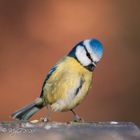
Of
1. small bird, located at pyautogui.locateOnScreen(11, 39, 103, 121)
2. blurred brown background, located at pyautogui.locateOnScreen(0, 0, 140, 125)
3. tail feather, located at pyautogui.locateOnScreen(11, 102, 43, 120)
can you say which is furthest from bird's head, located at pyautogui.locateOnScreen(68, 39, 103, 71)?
blurred brown background, located at pyautogui.locateOnScreen(0, 0, 140, 125)

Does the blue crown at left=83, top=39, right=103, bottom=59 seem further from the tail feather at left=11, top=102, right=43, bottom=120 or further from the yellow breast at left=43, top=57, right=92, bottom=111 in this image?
the tail feather at left=11, top=102, right=43, bottom=120

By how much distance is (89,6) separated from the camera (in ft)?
16.6

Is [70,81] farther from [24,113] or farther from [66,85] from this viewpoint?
[24,113]

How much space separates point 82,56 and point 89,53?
6 cm

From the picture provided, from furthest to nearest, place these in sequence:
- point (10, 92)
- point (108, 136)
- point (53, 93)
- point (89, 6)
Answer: point (89, 6)
point (10, 92)
point (53, 93)
point (108, 136)

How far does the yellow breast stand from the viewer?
1854 mm

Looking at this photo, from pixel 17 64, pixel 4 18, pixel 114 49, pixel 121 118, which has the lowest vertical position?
pixel 121 118

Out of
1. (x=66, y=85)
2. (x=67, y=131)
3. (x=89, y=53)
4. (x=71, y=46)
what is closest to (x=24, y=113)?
(x=66, y=85)

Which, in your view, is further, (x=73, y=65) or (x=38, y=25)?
(x=38, y=25)

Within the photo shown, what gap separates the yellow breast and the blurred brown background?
2736mm

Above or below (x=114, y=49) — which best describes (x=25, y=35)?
above

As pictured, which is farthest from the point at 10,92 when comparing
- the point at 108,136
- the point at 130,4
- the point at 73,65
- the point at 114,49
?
the point at 108,136

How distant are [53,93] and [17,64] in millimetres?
2969

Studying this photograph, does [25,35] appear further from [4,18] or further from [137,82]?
[137,82]
